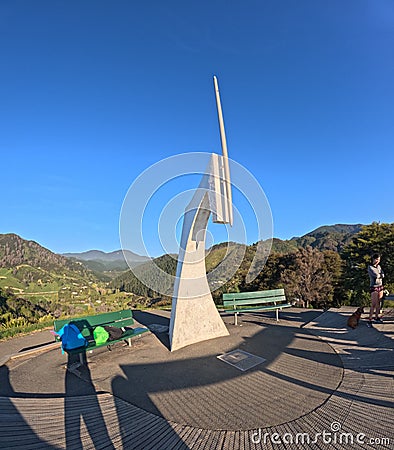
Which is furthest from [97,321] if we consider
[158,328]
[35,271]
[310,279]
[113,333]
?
[310,279]

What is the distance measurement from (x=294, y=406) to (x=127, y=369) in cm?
331

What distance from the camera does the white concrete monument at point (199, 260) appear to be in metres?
6.92

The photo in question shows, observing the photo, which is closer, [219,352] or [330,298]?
[219,352]

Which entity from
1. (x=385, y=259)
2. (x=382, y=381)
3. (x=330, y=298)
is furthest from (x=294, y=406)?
(x=385, y=259)

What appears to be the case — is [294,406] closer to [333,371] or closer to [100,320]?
[333,371]

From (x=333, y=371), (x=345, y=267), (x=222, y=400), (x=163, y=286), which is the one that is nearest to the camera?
(x=222, y=400)

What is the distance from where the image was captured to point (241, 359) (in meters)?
6.05

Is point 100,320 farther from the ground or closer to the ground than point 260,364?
farther from the ground

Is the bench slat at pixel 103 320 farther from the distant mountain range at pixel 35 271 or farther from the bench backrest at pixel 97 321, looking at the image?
the distant mountain range at pixel 35 271

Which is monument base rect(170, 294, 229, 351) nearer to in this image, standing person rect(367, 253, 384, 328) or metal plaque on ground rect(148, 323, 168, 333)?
metal plaque on ground rect(148, 323, 168, 333)

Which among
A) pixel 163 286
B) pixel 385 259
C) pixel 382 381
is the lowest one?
pixel 382 381

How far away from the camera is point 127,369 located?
18.6ft

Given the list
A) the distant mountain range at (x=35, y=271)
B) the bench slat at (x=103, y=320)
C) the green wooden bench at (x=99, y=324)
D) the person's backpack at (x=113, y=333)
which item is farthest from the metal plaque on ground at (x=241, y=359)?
the distant mountain range at (x=35, y=271)

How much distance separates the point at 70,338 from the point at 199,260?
3.56 meters
